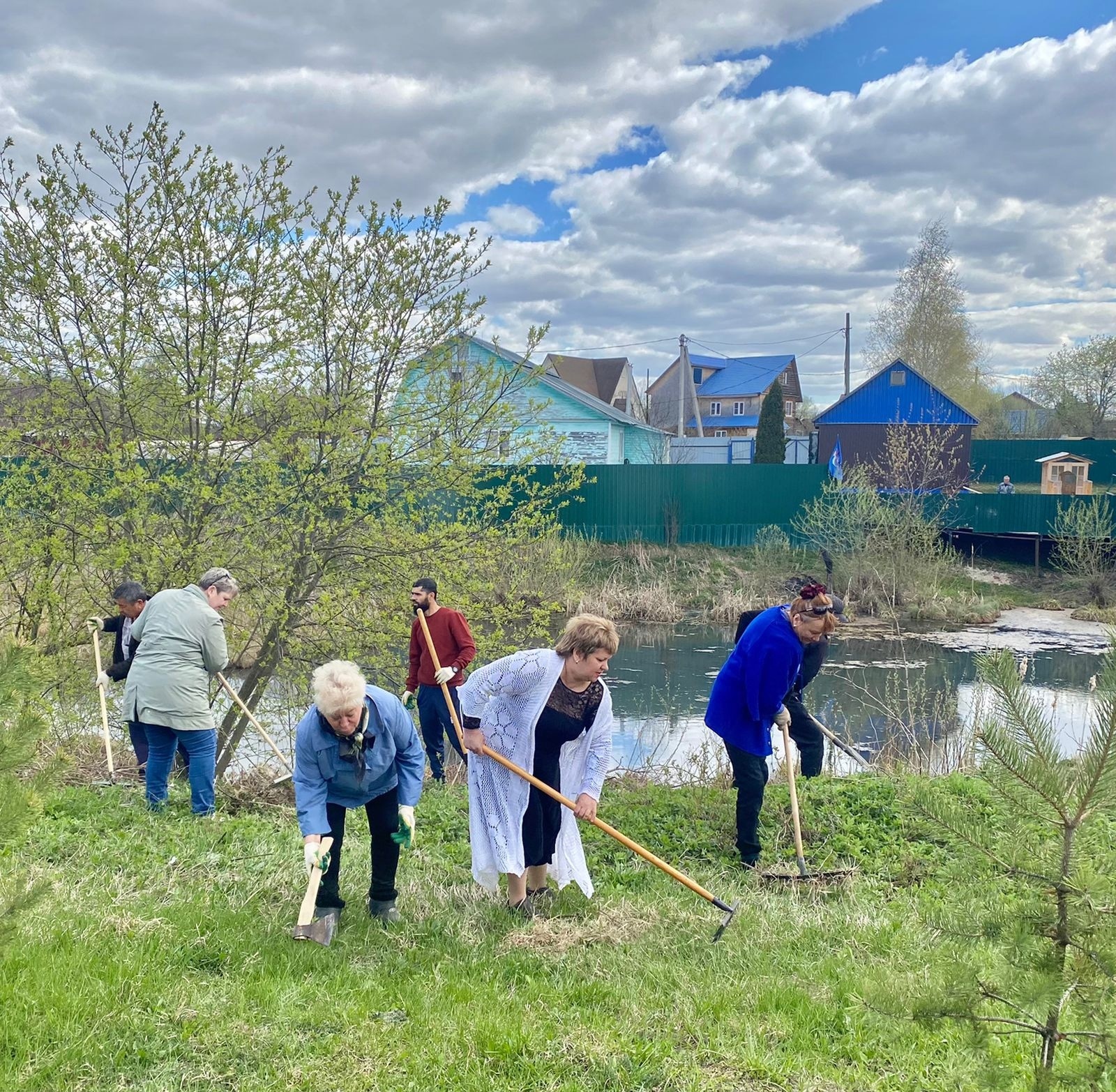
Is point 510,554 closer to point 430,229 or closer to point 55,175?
point 430,229

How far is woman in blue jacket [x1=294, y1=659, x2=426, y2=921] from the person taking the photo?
146 inches

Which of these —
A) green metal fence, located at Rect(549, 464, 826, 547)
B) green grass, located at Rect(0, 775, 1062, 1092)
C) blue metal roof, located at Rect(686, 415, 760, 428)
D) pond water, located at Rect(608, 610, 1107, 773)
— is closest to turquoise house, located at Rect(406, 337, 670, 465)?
green metal fence, located at Rect(549, 464, 826, 547)

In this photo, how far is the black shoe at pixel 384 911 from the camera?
4.18 metres

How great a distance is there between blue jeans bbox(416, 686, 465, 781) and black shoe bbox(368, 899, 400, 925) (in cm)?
312

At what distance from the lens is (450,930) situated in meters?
4.06

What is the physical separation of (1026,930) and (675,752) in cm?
733

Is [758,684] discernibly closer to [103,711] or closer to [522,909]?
[522,909]

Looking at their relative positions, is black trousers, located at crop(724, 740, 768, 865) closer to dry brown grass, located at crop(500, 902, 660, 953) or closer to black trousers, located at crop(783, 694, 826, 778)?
dry brown grass, located at crop(500, 902, 660, 953)

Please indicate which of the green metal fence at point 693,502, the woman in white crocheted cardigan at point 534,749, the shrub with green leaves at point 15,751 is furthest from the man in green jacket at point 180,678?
the green metal fence at point 693,502

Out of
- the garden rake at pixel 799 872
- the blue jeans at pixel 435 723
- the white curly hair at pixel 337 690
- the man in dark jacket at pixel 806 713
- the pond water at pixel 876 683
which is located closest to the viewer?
the white curly hair at pixel 337 690

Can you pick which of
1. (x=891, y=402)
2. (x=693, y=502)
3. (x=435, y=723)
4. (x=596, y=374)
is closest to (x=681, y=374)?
(x=596, y=374)

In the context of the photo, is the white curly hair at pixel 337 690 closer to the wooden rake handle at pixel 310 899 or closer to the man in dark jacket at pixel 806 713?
the wooden rake handle at pixel 310 899

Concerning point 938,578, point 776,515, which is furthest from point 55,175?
point 776,515

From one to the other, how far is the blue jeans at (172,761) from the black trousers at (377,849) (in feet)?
6.20
